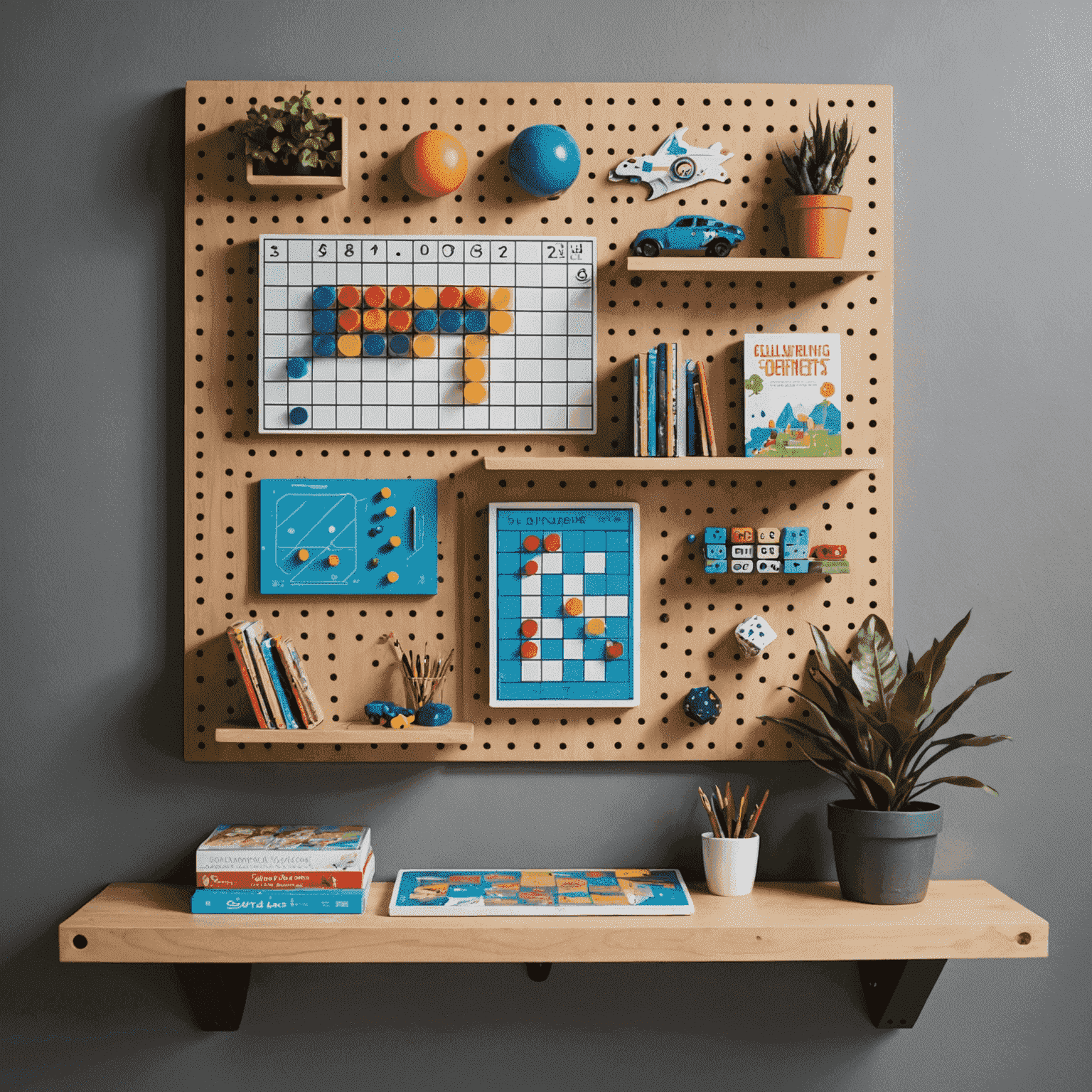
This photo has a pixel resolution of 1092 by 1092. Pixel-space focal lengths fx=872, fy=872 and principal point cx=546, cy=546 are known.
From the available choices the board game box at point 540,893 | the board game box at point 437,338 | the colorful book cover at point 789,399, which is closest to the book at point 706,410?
the colorful book cover at point 789,399

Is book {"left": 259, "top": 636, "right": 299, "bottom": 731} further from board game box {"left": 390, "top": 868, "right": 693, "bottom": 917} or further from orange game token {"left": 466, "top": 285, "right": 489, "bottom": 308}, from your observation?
orange game token {"left": 466, "top": 285, "right": 489, "bottom": 308}

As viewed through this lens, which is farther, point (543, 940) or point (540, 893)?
point (540, 893)

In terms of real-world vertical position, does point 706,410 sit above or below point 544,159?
below

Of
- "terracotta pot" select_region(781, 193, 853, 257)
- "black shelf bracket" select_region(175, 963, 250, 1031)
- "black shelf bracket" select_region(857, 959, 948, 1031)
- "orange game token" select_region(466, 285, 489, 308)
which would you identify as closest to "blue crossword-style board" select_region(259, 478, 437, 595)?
"orange game token" select_region(466, 285, 489, 308)

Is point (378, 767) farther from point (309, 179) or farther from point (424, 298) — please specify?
point (309, 179)

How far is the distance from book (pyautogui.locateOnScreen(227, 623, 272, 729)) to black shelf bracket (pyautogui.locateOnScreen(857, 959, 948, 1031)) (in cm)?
120

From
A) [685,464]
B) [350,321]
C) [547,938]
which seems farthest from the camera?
[350,321]

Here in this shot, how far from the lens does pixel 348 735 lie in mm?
1571

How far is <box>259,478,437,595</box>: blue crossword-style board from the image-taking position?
1.72m

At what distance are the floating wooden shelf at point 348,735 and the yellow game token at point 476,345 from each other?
0.73 meters

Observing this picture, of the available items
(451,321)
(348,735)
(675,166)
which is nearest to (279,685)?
(348,735)

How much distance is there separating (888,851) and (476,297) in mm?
1286

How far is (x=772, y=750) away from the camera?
174 centimetres

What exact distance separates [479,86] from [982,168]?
1032 mm
